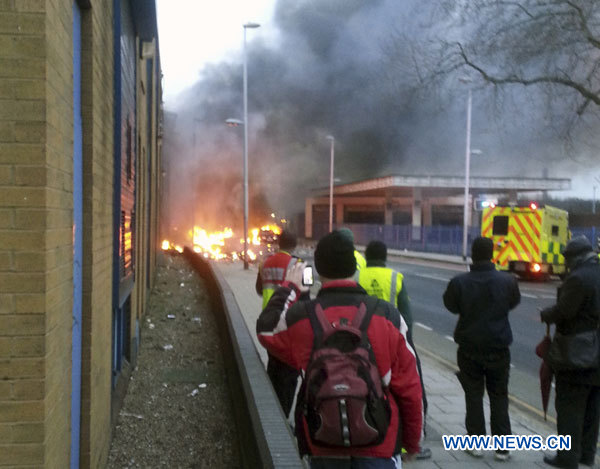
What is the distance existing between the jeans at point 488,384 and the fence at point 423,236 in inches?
868

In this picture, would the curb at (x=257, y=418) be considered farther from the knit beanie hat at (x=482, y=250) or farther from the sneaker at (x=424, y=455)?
the knit beanie hat at (x=482, y=250)

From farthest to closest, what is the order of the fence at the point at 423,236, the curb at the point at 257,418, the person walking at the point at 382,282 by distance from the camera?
the fence at the point at 423,236, the person walking at the point at 382,282, the curb at the point at 257,418

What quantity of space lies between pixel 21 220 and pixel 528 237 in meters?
16.6

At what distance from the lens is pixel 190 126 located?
34312 mm

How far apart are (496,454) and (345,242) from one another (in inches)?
103

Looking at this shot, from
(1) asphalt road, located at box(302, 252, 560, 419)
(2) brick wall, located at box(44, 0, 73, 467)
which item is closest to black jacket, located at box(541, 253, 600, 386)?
(1) asphalt road, located at box(302, 252, 560, 419)

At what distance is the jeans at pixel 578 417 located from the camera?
398cm

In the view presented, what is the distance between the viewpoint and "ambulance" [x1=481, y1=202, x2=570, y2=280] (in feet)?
55.6

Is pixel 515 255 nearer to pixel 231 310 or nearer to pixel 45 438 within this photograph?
pixel 231 310

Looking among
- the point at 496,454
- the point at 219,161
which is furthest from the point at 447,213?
the point at 496,454

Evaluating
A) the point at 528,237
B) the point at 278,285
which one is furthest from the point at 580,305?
the point at 528,237

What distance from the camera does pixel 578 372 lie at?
3.94 meters

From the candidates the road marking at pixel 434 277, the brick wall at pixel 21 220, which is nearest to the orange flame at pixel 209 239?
the road marking at pixel 434 277

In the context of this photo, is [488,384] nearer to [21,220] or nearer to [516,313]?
[21,220]
